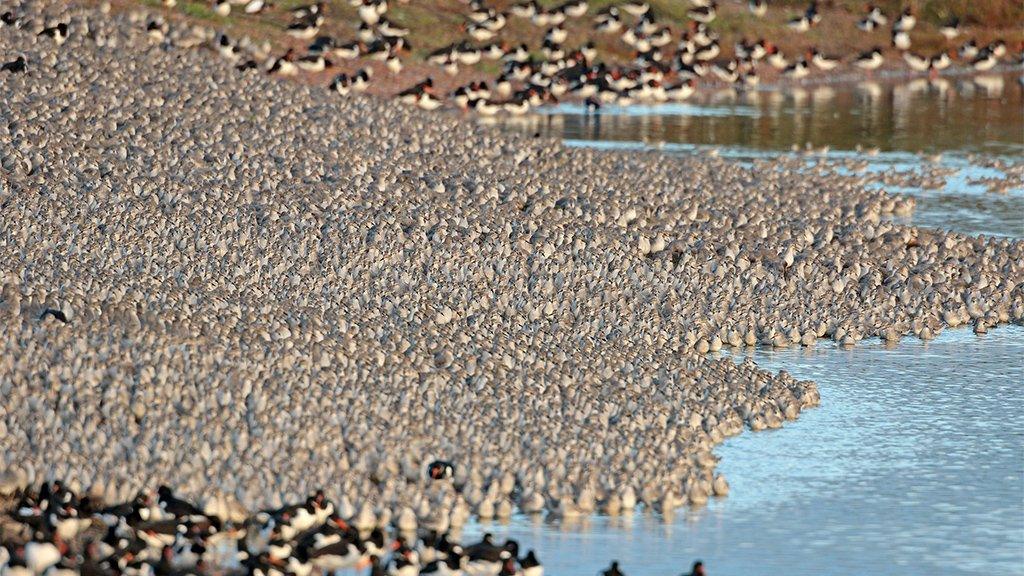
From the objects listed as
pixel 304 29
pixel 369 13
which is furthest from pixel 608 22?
pixel 304 29

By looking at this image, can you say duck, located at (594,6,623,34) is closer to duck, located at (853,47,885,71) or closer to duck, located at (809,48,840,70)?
duck, located at (809,48,840,70)

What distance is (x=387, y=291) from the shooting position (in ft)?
74.5

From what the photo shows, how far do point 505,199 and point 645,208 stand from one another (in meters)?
2.55

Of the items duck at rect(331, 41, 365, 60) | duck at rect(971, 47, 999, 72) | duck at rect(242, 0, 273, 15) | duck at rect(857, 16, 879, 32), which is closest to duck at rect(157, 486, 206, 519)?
duck at rect(331, 41, 365, 60)

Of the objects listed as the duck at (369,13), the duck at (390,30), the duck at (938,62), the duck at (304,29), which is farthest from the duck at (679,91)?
the duck at (938,62)

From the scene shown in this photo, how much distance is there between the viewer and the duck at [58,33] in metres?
34.2

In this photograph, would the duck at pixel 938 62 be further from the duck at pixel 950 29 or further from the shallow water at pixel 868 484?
the shallow water at pixel 868 484

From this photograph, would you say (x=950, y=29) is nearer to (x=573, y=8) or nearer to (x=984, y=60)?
(x=984, y=60)

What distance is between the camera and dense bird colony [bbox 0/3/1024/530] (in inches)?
662

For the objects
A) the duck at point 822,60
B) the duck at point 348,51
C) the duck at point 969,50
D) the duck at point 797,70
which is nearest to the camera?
the duck at point 348,51

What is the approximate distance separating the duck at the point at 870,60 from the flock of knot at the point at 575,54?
37mm

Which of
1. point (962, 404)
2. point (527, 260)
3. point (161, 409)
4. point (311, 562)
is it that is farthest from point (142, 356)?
point (962, 404)

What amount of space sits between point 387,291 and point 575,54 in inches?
1277

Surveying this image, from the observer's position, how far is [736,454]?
61.4 feet
